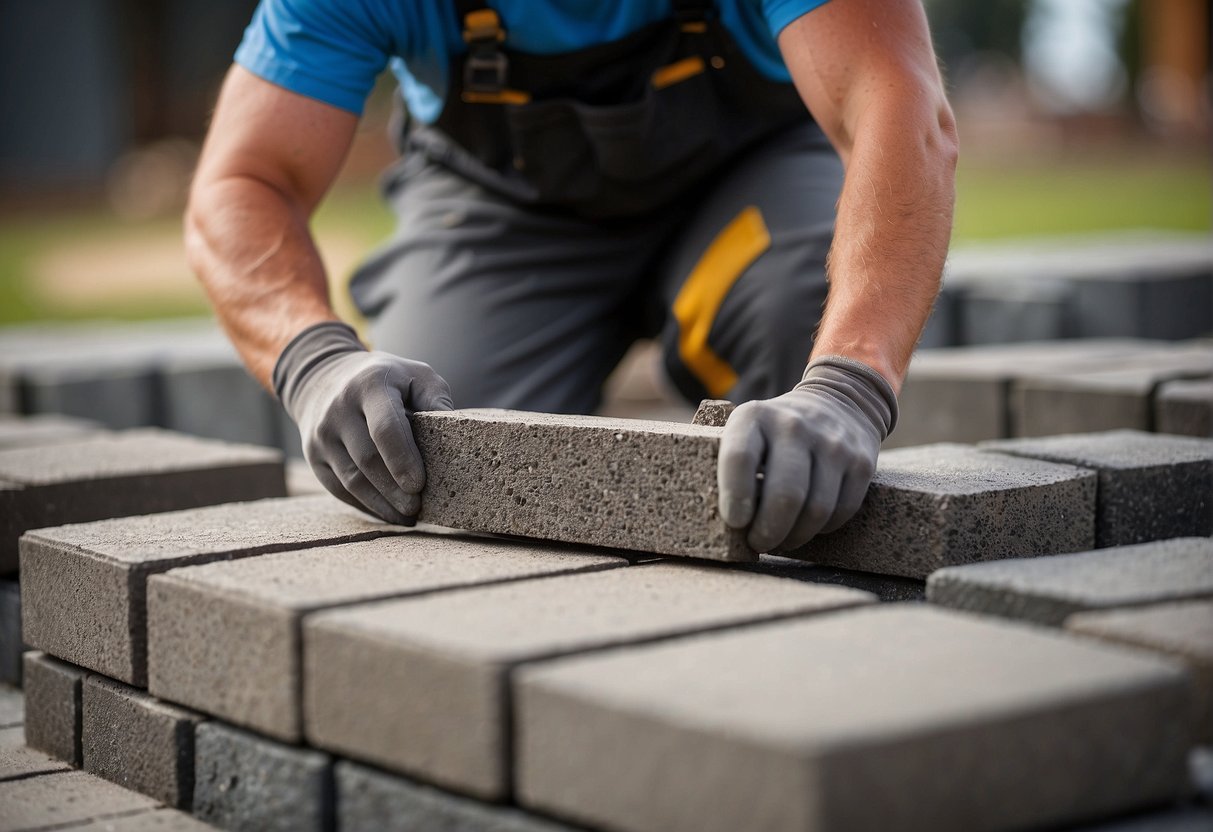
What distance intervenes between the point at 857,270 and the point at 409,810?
1145 millimetres

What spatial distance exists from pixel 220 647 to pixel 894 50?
4.87 feet

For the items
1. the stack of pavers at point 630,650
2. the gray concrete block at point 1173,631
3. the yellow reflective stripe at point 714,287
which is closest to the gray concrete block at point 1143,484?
the stack of pavers at point 630,650

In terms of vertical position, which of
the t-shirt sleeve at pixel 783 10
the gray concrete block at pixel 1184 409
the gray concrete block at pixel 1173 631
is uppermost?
the t-shirt sleeve at pixel 783 10

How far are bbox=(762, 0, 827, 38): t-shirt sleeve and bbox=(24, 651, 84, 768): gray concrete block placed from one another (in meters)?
1.63

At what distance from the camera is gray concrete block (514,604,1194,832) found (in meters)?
1.47

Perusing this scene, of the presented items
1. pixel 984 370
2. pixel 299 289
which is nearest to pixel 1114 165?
pixel 984 370

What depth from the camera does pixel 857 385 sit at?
2.36 m

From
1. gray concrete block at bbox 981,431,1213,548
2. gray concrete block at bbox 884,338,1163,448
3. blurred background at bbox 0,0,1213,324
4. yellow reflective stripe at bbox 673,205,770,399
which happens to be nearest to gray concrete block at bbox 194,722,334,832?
gray concrete block at bbox 981,431,1213,548

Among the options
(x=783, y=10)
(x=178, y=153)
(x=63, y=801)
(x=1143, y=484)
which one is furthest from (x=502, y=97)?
(x=178, y=153)

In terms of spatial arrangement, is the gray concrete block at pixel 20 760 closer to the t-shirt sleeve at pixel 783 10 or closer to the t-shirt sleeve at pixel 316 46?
the t-shirt sleeve at pixel 316 46

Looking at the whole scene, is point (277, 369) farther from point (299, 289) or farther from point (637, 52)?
point (637, 52)

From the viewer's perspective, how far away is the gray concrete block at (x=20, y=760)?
2.47m

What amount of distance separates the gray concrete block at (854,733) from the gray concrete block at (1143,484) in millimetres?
740

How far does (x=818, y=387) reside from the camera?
7.61 feet
